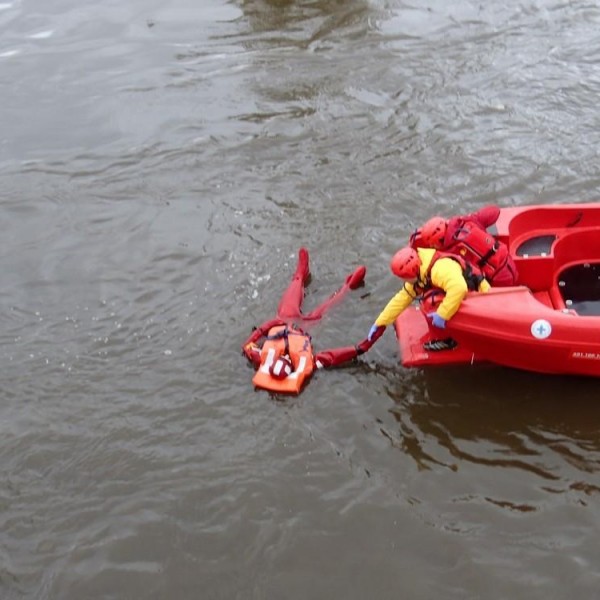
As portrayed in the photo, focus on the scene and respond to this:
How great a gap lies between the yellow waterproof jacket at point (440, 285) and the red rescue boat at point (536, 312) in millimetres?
116

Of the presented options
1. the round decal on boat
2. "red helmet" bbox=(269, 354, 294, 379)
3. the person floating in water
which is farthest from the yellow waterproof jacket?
"red helmet" bbox=(269, 354, 294, 379)

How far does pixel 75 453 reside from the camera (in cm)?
649

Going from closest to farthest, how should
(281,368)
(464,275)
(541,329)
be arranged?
(541,329) < (464,275) < (281,368)

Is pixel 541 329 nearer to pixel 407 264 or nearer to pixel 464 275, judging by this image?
pixel 464 275

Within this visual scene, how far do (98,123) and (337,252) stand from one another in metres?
5.23

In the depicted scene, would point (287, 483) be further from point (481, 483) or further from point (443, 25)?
point (443, 25)

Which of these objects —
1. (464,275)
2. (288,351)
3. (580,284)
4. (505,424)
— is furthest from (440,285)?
(580,284)

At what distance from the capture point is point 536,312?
600 centimetres

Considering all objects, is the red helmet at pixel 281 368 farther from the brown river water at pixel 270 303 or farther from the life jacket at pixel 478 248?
the life jacket at pixel 478 248

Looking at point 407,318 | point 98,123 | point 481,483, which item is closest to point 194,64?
point 98,123

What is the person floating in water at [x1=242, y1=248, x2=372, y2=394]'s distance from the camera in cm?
675

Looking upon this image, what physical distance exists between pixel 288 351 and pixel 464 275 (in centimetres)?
173

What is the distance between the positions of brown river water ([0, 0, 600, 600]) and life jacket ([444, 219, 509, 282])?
0.96 meters

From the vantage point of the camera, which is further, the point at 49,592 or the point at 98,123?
the point at 98,123
